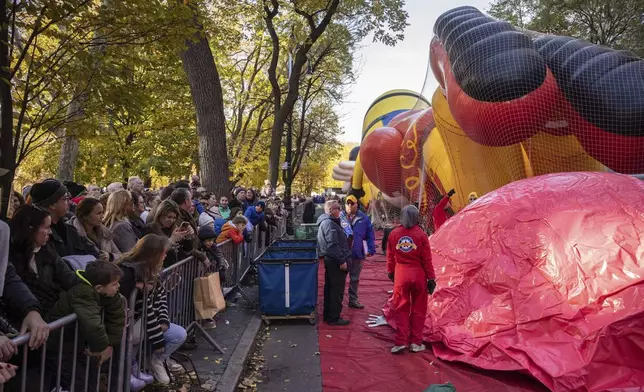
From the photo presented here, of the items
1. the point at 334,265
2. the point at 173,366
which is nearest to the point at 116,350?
the point at 173,366

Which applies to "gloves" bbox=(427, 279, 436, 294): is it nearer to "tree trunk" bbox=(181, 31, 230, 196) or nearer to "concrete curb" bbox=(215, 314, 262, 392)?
"concrete curb" bbox=(215, 314, 262, 392)

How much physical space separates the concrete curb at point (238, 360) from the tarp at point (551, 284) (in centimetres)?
228

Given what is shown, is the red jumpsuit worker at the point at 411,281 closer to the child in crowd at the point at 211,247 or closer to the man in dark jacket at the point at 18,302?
the child in crowd at the point at 211,247

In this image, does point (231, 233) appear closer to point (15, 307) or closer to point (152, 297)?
point (152, 297)

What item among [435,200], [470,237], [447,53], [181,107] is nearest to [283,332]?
[470,237]

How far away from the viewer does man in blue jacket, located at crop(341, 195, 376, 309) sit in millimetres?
8531

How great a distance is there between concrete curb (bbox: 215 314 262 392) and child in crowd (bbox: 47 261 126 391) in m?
1.65

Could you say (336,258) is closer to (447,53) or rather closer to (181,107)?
(447,53)

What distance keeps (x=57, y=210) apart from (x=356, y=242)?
5.45 meters

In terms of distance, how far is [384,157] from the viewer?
653 inches

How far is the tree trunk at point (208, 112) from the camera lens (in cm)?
1038

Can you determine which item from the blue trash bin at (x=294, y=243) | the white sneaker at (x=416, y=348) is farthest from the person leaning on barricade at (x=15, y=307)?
the blue trash bin at (x=294, y=243)

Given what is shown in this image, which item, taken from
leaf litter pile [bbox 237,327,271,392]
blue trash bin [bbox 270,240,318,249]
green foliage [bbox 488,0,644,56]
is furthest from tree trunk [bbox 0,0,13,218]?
green foliage [bbox 488,0,644,56]

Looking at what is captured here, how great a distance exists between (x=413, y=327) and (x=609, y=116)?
4330 mm
